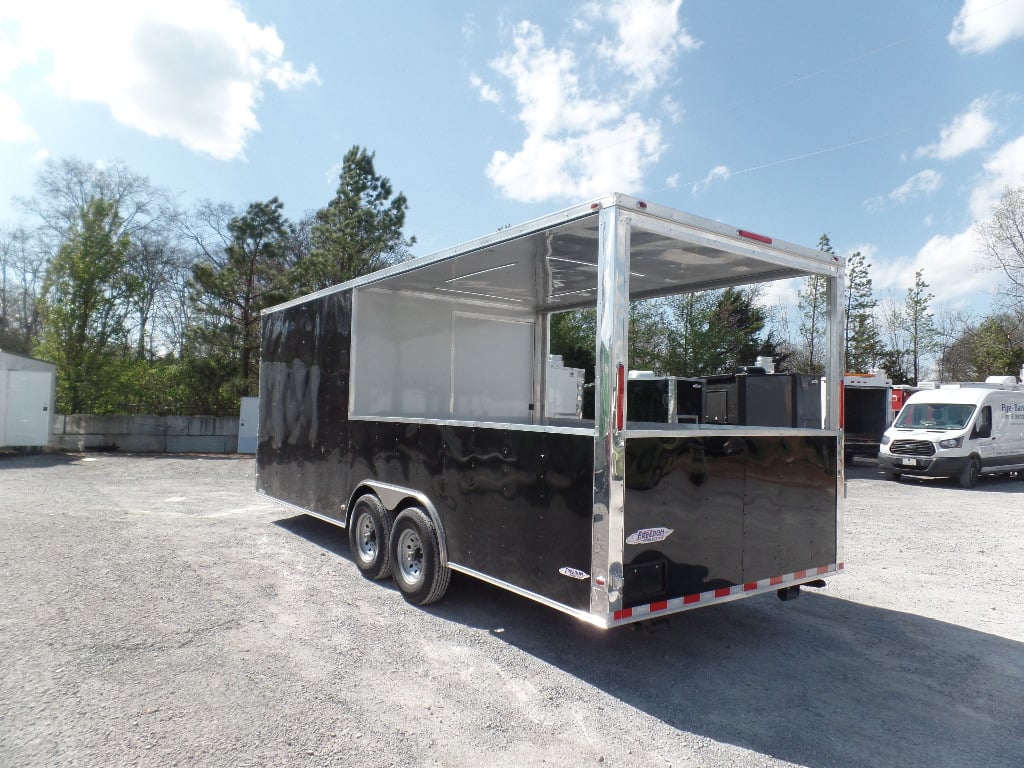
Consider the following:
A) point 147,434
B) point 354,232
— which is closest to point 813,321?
point 354,232

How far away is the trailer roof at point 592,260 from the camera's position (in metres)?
3.95

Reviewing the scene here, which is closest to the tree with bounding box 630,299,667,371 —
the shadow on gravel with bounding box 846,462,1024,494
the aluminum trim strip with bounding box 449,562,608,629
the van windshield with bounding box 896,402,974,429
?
the shadow on gravel with bounding box 846,462,1024,494

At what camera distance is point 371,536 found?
19.4 ft

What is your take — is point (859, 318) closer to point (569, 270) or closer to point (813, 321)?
point (813, 321)

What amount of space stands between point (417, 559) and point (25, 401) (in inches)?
625

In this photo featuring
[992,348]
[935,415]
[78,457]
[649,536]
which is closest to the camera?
[649,536]

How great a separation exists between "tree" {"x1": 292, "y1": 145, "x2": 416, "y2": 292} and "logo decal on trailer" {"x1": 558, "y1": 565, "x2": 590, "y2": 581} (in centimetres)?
1674

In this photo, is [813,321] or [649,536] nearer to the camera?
[649,536]

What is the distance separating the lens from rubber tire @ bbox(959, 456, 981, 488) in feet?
45.8

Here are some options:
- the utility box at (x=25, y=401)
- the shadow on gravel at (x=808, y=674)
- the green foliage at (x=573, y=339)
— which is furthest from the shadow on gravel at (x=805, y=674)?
the green foliage at (x=573, y=339)

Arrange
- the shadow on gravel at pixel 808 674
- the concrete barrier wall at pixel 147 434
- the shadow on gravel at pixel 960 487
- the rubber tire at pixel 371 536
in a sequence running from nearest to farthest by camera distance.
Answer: the shadow on gravel at pixel 808 674 → the rubber tire at pixel 371 536 → the shadow on gravel at pixel 960 487 → the concrete barrier wall at pixel 147 434

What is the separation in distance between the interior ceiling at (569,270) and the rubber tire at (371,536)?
1.99m

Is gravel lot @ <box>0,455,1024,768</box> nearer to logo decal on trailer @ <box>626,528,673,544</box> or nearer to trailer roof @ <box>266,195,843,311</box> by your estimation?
logo decal on trailer @ <box>626,528,673,544</box>

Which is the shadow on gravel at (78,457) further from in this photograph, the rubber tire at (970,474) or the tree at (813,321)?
the tree at (813,321)
